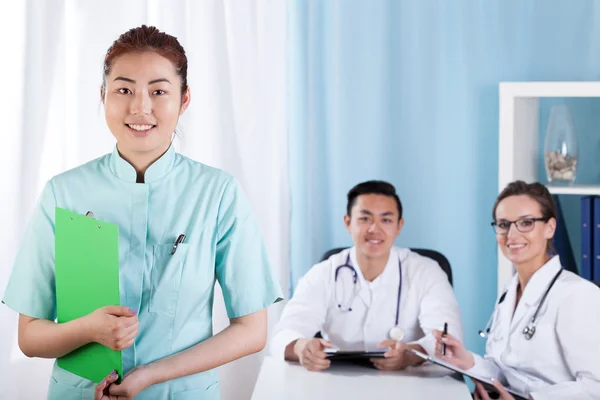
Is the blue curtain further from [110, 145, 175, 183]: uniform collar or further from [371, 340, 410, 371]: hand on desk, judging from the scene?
[110, 145, 175, 183]: uniform collar

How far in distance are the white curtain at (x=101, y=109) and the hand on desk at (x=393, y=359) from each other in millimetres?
973

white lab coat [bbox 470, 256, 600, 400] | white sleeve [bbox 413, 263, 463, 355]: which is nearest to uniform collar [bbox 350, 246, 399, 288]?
white sleeve [bbox 413, 263, 463, 355]

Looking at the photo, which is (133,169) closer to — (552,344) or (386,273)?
(552,344)

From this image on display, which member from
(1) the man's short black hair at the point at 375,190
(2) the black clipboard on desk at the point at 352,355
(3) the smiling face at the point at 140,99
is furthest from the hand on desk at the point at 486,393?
(3) the smiling face at the point at 140,99

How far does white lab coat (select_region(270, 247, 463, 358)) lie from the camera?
8.89ft

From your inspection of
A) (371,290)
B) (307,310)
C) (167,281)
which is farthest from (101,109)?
(167,281)

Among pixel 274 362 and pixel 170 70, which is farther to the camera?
pixel 274 362

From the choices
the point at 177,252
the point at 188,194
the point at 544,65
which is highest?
the point at 544,65

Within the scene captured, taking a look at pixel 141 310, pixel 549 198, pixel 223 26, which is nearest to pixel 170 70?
pixel 141 310

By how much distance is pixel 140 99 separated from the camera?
4.46 feet

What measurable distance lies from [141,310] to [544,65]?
228 cm

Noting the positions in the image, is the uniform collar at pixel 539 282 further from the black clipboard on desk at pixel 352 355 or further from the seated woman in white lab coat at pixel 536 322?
the black clipboard on desk at pixel 352 355

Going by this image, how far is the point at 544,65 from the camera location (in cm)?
312

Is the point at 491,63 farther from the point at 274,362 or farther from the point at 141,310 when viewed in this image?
the point at 141,310
